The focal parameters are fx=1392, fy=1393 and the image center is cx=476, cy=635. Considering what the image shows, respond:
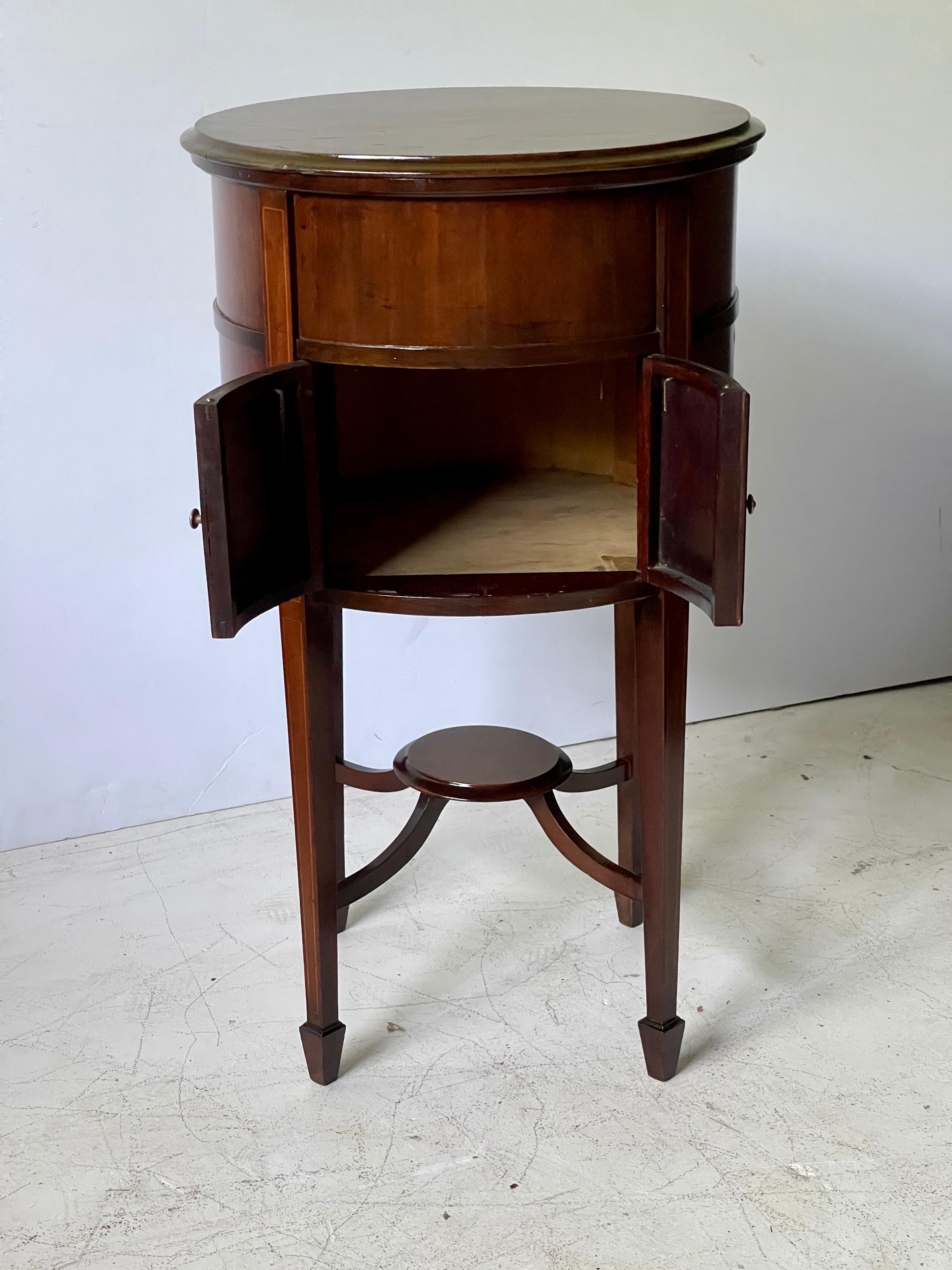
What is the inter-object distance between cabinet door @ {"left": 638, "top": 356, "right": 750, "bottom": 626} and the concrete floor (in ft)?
2.54

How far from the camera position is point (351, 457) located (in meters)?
2.15

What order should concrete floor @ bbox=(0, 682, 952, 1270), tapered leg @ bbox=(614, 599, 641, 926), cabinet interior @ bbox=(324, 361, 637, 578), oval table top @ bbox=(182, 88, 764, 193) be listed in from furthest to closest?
tapered leg @ bbox=(614, 599, 641, 926), cabinet interior @ bbox=(324, 361, 637, 578), concrete floor @ bbox=(0, 682, 952, 1270), oval table top @ bbox=(182, 88, 764, 193)

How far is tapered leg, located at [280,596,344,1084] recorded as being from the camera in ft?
5.98

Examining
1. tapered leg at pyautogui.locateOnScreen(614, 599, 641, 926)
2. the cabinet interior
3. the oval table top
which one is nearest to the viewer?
the oval table top

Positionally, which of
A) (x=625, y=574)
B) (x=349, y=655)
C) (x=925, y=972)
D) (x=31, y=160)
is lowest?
(x=925, y=972)

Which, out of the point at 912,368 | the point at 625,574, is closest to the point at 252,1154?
the point at 625,574

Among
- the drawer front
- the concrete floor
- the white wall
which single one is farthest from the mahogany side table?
the white wall

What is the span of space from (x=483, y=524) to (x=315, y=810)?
0.46 meters

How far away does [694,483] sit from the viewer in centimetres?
161

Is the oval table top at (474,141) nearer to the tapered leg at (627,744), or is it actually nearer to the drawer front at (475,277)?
the drawer front at (475,277)

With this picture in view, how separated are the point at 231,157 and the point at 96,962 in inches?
52.7

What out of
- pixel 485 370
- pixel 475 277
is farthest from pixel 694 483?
pixel 485 370

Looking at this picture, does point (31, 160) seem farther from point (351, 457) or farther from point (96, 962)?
point (96, 962)

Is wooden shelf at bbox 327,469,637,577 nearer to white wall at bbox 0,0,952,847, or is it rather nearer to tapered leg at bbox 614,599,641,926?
tapered leg at bbox 614,599,641,926
